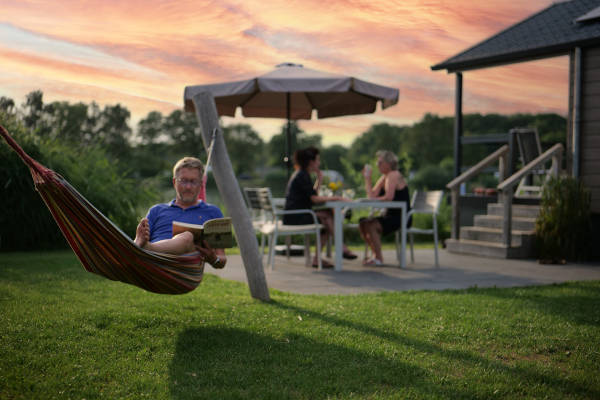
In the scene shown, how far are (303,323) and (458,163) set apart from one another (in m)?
7.04

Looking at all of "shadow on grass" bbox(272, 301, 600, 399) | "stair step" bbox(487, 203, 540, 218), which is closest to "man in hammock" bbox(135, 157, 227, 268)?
"shadow on grass" bbox(272, 301, 600, 399)

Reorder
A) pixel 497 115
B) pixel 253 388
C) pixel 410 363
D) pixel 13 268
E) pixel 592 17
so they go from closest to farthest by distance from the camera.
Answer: pixel 253 388, pixel 410 363, pixel 13 268, pixel 592 17, pixel 497 115

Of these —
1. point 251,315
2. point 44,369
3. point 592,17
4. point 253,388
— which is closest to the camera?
point 253,388

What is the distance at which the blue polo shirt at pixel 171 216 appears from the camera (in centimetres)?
361

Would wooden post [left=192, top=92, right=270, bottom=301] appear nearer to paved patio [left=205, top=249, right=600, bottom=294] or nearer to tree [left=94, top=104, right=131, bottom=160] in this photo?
paved patio [left=205, top=249, right=600, bottom=294]

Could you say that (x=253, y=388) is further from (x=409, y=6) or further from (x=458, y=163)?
(x=458, y=163)

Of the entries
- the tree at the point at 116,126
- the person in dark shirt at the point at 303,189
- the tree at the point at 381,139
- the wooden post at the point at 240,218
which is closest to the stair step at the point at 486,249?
the person in dark shirt at the point at 303,189

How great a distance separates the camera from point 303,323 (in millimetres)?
3803

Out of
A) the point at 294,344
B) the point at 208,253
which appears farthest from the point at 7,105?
the point at 294,344

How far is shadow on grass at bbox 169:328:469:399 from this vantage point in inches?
102

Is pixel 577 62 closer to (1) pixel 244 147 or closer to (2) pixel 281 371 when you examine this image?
(2) pixel 281 371

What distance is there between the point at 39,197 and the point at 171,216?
4.95 metres

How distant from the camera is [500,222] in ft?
27.2

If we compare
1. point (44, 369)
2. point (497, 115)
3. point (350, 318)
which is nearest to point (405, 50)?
point (350, 318)
